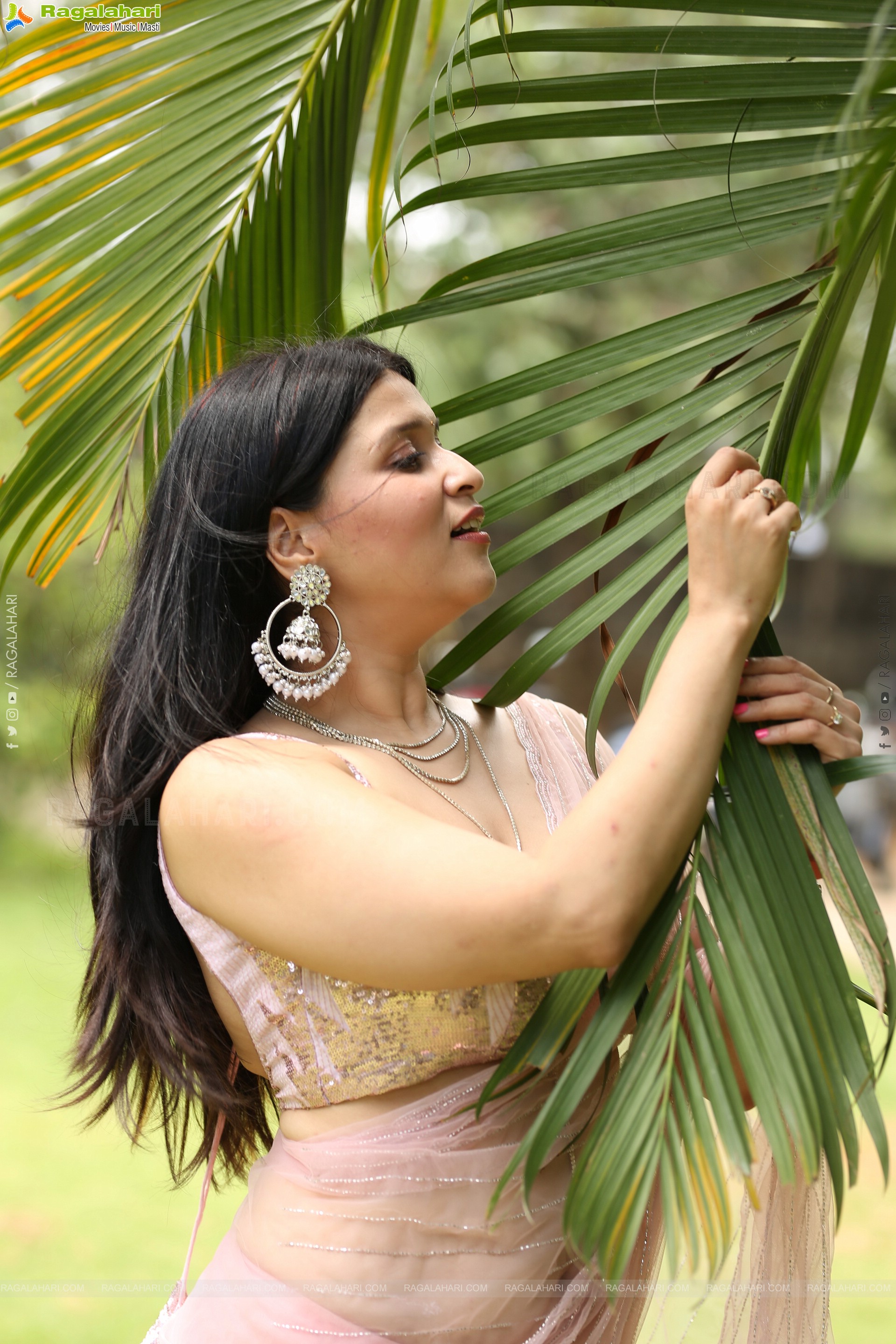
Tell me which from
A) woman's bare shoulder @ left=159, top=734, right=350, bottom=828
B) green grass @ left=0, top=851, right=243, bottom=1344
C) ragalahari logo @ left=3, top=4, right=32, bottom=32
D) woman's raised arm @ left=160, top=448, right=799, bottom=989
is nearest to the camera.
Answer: woman's raised arm @ left=160, top=448, right=799, bottom=989

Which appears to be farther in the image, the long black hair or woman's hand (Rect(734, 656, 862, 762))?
the long black hair

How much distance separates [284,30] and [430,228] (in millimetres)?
4518

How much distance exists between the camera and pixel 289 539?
1163 mm

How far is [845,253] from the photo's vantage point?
0.77 metres

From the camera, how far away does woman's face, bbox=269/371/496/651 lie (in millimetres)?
1097

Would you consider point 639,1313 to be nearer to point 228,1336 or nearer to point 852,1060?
point 228,1336

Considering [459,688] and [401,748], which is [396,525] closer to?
[401,748]

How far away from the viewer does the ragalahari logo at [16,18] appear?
1339mm

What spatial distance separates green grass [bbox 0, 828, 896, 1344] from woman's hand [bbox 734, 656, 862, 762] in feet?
4.65

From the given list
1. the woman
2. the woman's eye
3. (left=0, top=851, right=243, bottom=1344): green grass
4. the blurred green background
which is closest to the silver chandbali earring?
the woman

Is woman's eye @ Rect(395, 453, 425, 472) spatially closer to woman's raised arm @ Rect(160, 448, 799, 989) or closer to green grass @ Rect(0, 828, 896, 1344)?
woman's raised arm @ Rect(160, 448, 799, 989)

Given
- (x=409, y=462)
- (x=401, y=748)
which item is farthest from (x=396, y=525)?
(x=401, y=748)

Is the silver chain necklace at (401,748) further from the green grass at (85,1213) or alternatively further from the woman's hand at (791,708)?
the green grass at (85,1213)

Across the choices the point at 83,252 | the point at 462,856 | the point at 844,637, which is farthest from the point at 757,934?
the point at 844,637
